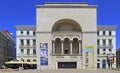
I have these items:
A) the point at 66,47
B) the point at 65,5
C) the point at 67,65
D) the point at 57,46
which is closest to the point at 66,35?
the point at 66,47

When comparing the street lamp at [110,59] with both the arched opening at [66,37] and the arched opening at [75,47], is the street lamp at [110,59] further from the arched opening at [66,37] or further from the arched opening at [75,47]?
the arched opening at [66,37]

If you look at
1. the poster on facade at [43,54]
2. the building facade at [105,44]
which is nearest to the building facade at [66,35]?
the poster on facade at [43,54]

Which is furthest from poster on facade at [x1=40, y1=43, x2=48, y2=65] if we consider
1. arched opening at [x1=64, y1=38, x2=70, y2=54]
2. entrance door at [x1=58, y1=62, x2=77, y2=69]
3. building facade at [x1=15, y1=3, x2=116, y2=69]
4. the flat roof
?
the flat roof

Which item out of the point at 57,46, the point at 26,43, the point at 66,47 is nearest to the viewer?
the point at 57,46

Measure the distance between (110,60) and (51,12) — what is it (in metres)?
27.3

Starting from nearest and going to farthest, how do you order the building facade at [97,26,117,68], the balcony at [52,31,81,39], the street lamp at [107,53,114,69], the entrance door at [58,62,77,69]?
the balcony at [52,31,81,39], the entrance door at [58,62,77,69], the street lamp at [107,53,114,69], the building facade at [97,26,117,68]

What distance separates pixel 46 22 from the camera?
7562 centimetres

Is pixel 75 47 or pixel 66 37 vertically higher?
pixel 66 37

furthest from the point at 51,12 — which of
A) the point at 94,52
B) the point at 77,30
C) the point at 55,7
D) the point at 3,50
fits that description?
the point at 3,50

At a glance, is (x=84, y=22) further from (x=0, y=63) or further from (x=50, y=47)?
(x=0, y=63)

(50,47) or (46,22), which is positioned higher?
(46,22)

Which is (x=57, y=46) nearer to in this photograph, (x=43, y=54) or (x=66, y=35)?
(x=66, y=35)

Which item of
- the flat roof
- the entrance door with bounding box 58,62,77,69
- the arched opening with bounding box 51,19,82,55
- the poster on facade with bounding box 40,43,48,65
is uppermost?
the flat roof

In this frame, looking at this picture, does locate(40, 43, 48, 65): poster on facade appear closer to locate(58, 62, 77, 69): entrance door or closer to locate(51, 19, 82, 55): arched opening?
locate(51, 19, 82, 55): arched opening
